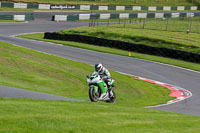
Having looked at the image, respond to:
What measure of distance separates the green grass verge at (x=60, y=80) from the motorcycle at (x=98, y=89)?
59.4 inches

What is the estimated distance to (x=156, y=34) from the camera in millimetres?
38438

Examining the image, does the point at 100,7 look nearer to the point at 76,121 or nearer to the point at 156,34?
the point at 156,34

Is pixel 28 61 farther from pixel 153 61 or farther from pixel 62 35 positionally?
pixel 62 35

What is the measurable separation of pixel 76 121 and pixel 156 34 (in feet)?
102

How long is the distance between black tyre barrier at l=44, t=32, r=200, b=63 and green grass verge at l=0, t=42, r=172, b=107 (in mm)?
8294

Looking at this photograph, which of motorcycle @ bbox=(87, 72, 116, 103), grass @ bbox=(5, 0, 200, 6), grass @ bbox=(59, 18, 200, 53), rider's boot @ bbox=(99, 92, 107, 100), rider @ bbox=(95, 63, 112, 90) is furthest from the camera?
grass @ bbox=(5, 0, 200, 6)

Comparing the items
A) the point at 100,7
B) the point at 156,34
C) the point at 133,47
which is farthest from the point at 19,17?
the point at 133,47

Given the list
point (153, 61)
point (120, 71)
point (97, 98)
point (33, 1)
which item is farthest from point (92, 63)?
point (33, 1)

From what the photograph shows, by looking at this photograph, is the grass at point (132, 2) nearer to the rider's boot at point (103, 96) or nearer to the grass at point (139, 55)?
the grass at point (139, 55)

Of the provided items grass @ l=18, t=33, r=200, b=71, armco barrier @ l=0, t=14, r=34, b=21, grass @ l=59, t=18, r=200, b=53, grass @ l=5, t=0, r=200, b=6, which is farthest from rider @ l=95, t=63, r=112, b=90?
grass @ l=5, t=0, r=200, b=6

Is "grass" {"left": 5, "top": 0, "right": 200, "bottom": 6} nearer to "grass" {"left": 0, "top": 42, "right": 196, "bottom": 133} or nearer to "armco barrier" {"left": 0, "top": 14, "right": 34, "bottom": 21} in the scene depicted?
"armco barrier" {"left": 0, "top": 14, "right": 34, "bottom": 21}

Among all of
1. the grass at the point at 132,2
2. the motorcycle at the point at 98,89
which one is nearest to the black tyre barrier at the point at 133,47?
the motorcycle at the point at 98,89

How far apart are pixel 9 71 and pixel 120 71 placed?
29.3 feet

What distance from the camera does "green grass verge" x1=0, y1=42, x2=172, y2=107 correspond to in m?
17.0
